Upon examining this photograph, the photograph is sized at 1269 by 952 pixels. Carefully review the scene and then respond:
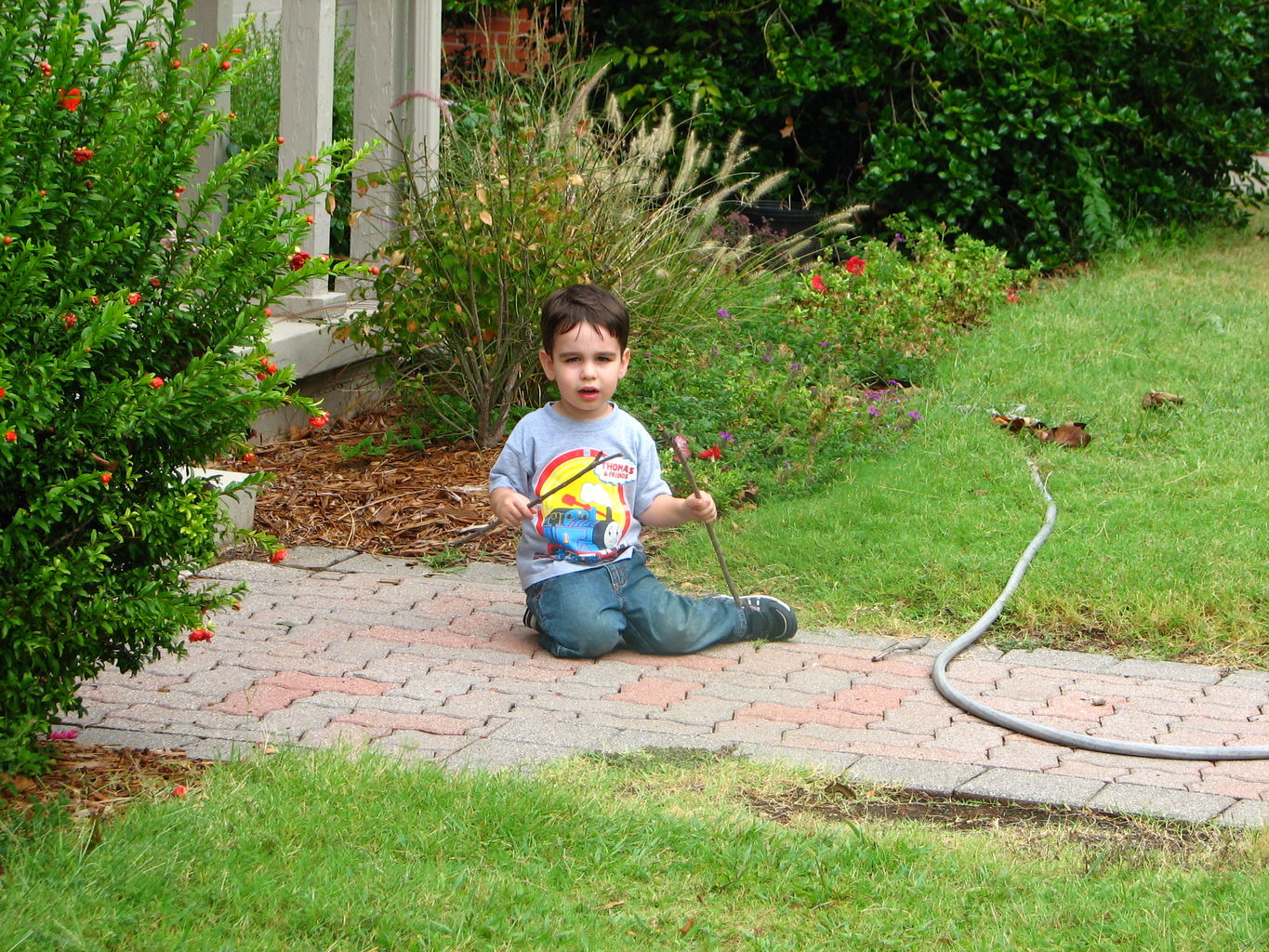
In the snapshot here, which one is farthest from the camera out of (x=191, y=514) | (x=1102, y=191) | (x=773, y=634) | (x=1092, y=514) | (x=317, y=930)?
(x=1102, y=191)

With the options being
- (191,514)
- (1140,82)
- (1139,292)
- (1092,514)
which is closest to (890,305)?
(1139,292)

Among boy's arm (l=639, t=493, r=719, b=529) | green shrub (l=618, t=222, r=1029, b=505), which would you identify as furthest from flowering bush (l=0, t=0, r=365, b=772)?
green shrub (l=618, t=222, r=1029, b=505)

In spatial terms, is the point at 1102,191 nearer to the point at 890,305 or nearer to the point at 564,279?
the point at 890,305

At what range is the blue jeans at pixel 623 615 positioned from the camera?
14.6 feet

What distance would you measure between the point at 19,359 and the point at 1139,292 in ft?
25.8

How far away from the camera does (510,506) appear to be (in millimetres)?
4352

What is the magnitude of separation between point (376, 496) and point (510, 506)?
1971mm

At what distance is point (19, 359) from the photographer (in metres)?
2.84

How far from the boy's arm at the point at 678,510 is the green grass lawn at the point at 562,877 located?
1.18m

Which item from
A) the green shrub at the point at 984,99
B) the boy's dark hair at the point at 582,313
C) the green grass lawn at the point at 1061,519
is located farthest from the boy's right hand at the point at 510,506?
the green shrub at the point at 984,99

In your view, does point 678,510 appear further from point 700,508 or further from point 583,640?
point 583,640

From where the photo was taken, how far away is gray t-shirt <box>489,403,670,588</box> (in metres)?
4.60

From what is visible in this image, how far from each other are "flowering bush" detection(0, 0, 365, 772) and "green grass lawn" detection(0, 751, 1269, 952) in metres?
0.40

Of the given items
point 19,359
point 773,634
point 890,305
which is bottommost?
point 773,634
